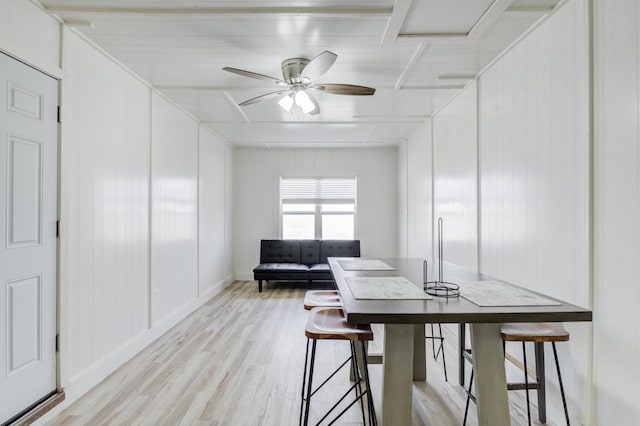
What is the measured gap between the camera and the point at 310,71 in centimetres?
250

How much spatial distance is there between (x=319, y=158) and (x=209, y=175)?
221cm

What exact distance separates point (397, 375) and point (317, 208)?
5.11 metres

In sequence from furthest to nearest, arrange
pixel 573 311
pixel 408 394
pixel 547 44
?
pixel 547 44, pixel 408 394, pixel 573 311

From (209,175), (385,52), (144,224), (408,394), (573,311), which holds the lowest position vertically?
(408,394)

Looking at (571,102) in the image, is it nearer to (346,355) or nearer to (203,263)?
(346,355)

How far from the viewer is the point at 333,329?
1.83 metres

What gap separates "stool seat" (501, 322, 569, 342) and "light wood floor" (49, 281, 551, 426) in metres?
0.71

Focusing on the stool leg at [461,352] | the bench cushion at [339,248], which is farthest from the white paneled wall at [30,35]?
the bench cushion at [339,248]

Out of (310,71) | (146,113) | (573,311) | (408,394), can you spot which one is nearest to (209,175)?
(146,113)

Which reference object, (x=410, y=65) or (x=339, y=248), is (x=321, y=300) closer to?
(x=410, y=65)

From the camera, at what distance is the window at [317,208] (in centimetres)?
670

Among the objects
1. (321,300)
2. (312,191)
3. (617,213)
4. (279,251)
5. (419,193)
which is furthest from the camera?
(312,191)

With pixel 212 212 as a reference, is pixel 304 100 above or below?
above

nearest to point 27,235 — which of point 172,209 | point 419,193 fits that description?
point 172,209
